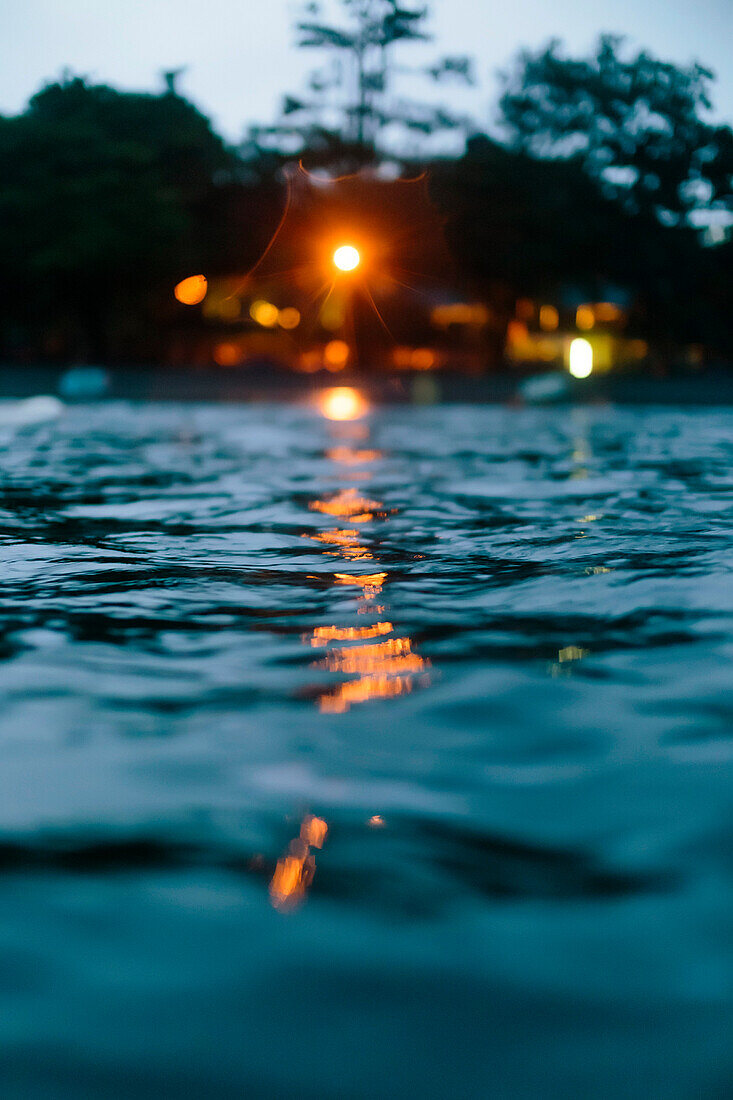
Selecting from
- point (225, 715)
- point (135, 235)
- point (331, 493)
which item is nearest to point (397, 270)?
point (135, 235)

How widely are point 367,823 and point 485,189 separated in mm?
32003

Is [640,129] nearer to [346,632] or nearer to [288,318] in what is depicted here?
[288,318]

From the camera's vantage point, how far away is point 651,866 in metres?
2.29

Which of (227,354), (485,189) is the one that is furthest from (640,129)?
(227,354)

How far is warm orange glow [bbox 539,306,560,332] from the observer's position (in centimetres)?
4241

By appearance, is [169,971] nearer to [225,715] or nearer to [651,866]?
[651,866]

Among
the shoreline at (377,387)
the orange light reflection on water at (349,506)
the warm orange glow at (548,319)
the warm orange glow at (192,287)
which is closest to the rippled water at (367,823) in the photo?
the orange light reflection on water at (349,506)

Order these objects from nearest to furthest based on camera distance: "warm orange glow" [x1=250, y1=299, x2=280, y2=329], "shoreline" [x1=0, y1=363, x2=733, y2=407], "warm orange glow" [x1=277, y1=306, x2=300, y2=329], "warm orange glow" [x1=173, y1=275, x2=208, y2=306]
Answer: "warm orange glow" [x1=173, y1=275, x2=208, y2=306]
"shoreline" [x1=0, y1=363, x2=733, y2=407]
"warm orange glow" [x1=250, y1=299, x2=280, y2=329]
"warm orange glow" [x1=277, y1=306, x2=300, y2=329]

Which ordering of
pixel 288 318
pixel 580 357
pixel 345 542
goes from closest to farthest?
pixel 345 542
pixel 580 357
pixel 288 318

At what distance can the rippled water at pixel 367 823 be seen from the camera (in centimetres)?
173

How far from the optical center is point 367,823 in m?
2.47

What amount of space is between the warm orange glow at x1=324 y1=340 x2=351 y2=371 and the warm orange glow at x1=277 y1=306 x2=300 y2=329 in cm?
167

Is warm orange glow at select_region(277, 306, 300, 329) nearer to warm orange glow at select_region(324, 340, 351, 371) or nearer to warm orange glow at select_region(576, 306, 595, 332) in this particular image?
warm orange glow at select_region(324, 340, 351, 371)

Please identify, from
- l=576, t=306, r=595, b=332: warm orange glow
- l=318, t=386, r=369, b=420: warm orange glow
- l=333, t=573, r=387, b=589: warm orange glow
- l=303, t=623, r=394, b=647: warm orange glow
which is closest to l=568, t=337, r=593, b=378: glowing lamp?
l=576, t=306, r=595, b=332: warm orange glow
